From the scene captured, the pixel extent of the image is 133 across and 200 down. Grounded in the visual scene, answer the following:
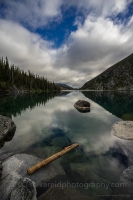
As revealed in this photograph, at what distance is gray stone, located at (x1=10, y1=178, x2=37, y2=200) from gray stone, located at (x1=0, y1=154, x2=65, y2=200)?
944mm

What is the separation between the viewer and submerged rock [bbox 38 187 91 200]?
5980 mm

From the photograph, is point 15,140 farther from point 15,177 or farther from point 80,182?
point 80,182

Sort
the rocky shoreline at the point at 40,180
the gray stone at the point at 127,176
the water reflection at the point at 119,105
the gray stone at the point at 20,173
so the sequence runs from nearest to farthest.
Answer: the rocky shoreline at the point at 40,180
the gray stone at the point at 20,173
the gray stone at the point at 127,176
the water reflection at the point at 119,105

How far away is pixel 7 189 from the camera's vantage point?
6.05 m

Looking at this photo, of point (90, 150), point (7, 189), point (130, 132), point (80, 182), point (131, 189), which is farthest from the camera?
point (130, 132)

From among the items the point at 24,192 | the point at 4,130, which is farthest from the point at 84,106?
the point at 24,192

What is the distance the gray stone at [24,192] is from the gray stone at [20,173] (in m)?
0.94

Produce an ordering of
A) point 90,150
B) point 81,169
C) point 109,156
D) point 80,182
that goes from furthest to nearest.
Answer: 1. point 90,150
2. point 109,156
3. point 81,169
4. point 80,182

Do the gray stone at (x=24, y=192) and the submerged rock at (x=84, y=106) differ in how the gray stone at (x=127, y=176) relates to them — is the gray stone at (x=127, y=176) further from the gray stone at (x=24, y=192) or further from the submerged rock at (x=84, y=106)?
the submerged rock at (x=84, y=106)

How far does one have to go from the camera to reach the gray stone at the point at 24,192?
5.05 m

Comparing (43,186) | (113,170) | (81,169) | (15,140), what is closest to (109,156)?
(113,170)

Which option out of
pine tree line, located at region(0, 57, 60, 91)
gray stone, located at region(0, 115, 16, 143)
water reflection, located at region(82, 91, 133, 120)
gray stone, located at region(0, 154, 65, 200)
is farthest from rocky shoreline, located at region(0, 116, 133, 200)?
pine tree line, located at region(0, 57, 60, 91)

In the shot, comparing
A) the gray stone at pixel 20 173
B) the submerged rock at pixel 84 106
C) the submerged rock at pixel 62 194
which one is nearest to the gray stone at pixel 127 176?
the submerged rock at pixel 62 194

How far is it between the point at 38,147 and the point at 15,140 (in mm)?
3453
